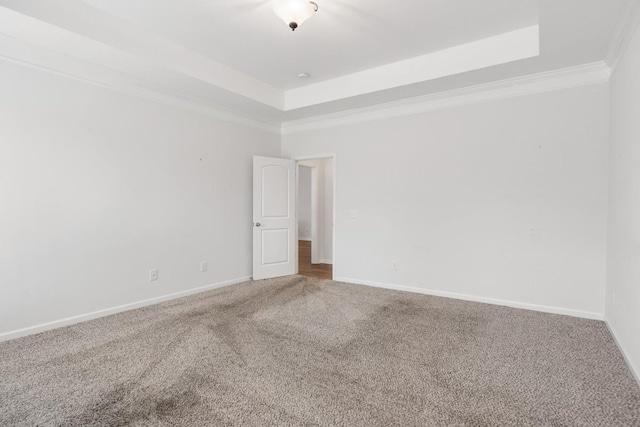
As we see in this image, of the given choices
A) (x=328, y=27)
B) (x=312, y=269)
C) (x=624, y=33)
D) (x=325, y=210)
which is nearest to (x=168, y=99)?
(x=328, y=27)

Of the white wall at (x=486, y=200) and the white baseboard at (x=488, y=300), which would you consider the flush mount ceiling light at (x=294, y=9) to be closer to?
the white wall at (x=486, y=200)

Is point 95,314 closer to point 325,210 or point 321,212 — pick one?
point 321,212

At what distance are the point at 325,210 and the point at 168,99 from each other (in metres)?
3.84

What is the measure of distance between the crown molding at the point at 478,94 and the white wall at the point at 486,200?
0.08 m

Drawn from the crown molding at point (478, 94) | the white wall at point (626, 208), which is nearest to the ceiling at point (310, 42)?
the crown molding at point (478, 94)

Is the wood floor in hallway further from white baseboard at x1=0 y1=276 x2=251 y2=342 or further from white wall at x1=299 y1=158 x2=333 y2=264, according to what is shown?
white baseboard at x1=0 y1=276 x2=251 y2=342

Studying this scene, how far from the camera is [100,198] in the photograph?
341 centimetres

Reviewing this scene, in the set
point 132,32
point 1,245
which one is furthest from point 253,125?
point 1,245

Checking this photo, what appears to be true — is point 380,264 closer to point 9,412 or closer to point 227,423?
point 227,423

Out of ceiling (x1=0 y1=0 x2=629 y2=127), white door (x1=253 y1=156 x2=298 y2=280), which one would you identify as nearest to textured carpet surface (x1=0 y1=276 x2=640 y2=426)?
white door (x1=253 y1=156 x2=298 y2=280)

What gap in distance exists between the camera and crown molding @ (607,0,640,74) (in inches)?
89.3

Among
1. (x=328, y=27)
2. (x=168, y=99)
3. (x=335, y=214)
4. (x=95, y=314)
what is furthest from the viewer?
(x=335, y=214)

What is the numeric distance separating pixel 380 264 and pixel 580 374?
265 centimetres

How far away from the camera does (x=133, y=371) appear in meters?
2.31
